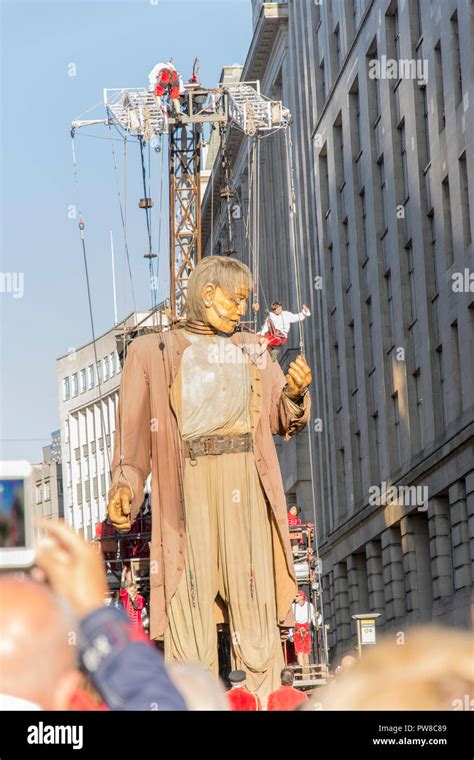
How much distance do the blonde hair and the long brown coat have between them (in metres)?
0.23

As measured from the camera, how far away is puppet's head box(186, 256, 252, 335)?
632 centimetres

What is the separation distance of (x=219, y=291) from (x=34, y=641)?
397 centimetres

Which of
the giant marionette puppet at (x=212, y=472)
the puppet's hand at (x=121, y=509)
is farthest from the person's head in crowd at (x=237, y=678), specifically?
the puppet's hand at (x=121, y=509)

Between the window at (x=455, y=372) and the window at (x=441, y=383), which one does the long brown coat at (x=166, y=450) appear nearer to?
the window at (x=455, y=372)

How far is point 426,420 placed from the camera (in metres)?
35.7

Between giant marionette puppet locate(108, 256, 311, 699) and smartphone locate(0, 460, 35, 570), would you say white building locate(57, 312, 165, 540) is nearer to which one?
giant marionette puppet locate(108, 256, 311, 699)

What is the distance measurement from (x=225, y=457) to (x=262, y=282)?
5760 cm

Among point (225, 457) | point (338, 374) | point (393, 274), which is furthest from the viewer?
point (338, 374)

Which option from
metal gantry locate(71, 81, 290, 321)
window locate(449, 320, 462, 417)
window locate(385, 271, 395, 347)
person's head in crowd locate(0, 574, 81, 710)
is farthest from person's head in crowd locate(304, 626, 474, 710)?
window locate(385, 271, 395, 347)

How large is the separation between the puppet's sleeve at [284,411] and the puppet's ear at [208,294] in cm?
41

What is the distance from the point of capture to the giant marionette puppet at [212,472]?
606 cm

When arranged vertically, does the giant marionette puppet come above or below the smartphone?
above
